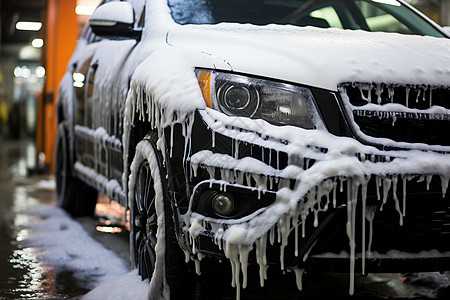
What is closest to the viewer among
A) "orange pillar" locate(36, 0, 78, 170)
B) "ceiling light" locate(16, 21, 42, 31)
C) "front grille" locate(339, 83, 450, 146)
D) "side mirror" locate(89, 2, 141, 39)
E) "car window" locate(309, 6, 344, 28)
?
"front grille" locate(339, 83, 450, 146)

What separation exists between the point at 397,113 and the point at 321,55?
0.39m

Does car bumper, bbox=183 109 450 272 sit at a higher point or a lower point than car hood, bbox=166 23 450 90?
lower

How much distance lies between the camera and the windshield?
391 centimetres

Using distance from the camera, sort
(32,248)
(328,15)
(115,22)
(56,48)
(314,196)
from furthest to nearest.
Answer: (56,48), (32,248), (328,15), (115,22), (314,196)

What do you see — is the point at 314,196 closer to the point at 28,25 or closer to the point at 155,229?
the point at 155,229

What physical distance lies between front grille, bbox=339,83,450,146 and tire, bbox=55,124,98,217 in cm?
354

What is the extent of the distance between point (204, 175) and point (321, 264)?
0.56m

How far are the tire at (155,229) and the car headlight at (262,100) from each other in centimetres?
41

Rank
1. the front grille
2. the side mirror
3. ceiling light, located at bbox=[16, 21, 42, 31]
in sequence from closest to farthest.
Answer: the front grille < the side mirror < ceiling light, located at bbox=[16, 21, 42, 31]

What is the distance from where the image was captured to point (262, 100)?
290cm

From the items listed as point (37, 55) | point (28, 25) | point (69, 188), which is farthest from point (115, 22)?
point (37, 55)

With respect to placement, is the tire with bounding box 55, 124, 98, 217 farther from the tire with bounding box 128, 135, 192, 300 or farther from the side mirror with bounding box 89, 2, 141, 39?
the tire with bounding box 128, 135, 192, 300

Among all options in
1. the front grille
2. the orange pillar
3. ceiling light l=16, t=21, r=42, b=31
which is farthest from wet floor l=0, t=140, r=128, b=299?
ceiling light l=16, t=21, r=42, b=31

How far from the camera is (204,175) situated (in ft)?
9.25
